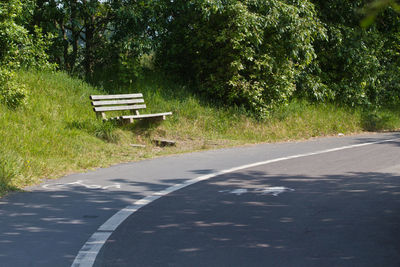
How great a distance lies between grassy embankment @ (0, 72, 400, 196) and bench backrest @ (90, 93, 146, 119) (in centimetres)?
30

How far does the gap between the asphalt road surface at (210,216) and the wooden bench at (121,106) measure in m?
2.61

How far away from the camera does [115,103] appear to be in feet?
43.6

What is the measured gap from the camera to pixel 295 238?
5.56 m

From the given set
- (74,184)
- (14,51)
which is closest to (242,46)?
(14,51)

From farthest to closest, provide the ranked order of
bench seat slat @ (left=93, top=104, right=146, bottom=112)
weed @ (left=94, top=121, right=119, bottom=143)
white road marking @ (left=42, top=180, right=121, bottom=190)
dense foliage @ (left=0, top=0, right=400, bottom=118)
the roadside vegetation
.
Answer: dense foliage @ (left=0, top=0, right=400, bottom=118) < bench seat slat @ (left=93, top=104, right=146, bottom=112) < the roadside vegetation < weed @ (left=94, top=121, right=119, bottom=143) < white road marking @ (left=42, top=180, right=121, bottom=190)

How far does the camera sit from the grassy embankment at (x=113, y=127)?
970 centimetres

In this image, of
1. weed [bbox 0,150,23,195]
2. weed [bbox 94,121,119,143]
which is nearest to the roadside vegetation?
weed [bbox 94,121,119,143]

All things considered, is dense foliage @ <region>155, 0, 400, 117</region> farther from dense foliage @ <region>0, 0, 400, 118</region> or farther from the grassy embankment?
the grassy embankment

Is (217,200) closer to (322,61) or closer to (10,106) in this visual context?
(10,106)

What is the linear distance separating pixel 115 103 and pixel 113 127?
827mm

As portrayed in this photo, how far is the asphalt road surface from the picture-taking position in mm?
5027

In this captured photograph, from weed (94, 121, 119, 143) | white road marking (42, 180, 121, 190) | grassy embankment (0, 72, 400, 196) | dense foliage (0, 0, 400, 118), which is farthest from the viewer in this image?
dense foliage (0, 0, 400, 118)

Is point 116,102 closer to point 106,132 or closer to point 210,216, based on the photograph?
point 106,132

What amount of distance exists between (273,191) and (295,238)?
2.32m
